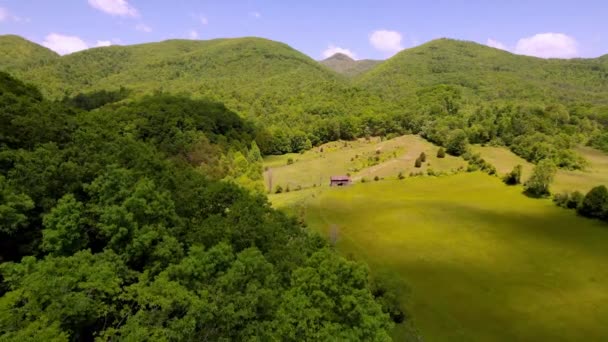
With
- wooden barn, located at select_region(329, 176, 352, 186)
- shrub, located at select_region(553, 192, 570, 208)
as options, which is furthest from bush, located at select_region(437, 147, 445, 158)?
shrub, located at select_region(553, 192, 570, 208)

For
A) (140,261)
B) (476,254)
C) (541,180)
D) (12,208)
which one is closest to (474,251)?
(476,254)

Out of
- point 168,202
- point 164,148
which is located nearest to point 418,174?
point 164,148

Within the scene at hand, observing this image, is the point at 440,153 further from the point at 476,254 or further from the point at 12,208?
the point at 12,208

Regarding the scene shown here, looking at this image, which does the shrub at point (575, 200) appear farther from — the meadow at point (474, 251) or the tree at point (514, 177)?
the tree at point (514, 177)

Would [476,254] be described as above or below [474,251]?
below

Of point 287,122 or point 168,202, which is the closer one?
point 168,202

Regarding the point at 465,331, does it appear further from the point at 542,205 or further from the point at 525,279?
the point at 542,205

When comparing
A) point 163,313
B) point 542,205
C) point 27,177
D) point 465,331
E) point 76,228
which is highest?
point 27,177
